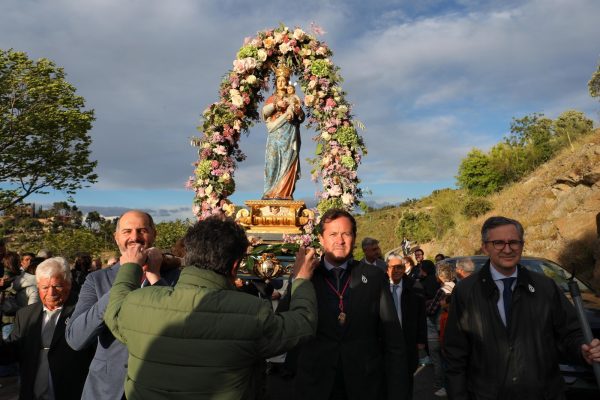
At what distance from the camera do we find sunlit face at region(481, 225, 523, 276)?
2.82m

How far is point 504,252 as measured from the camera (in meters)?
2.85

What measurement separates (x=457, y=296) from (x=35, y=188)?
19753 mm

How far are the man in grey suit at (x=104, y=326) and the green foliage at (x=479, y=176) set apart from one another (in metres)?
34.0

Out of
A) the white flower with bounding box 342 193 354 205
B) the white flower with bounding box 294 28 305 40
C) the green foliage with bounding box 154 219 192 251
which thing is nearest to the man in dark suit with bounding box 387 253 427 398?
the white flower with bounding box 342 193 354 205

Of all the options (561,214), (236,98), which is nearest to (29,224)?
(236,98)

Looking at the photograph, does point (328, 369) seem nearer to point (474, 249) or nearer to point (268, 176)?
point (268, 176)

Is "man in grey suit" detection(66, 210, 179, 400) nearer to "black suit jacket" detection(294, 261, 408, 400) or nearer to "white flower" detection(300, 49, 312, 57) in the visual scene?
"black suit jacket" detection(294, 261, 408, 400)

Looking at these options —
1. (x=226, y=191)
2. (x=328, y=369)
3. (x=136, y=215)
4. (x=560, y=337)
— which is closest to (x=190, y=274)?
(x=136, y=215)

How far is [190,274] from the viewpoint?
2146 millimetres

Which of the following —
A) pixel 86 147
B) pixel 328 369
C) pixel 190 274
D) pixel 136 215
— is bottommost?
pixel 328 369

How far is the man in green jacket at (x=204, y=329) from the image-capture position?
1988mm

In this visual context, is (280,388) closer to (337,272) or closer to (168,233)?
(337,272)

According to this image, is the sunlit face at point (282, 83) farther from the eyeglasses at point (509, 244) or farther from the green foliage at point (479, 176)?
the green foliage at point (479, 176)

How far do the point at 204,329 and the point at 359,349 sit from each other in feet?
3.95
